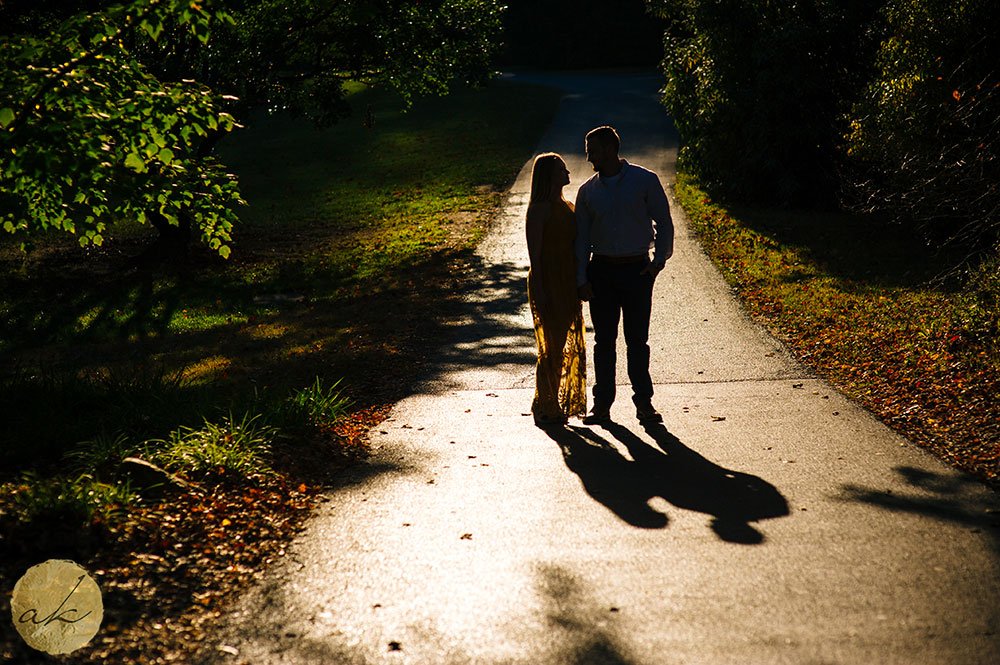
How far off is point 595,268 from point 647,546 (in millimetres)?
2620

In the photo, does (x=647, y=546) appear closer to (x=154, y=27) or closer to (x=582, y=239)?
(x=582, y=239)

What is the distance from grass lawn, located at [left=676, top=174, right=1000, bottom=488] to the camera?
654 cm

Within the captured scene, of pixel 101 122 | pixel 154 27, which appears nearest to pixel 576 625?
pixel 101 122

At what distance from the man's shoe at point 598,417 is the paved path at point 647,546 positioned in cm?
12

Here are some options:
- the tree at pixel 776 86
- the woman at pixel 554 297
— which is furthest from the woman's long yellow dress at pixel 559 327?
the tree at pixel 776 86

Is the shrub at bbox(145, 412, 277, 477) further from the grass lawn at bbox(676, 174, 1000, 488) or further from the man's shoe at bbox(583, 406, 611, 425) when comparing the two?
the grass lawn at bbox(676, 174, 1000, 488)

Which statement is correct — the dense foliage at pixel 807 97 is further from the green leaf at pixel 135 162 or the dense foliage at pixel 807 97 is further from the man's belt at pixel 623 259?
the green leaf at pixel 135 162

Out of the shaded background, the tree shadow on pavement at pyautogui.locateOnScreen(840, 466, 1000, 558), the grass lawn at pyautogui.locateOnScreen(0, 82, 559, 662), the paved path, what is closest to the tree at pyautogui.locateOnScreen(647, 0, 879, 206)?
the grass lawn at pyautogui.locateOnScreen(0, 82, 559, 662)

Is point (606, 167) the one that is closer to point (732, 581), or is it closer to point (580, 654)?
point (732, 581)

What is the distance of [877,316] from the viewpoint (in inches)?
387

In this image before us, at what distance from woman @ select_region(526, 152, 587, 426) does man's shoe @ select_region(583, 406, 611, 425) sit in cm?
8

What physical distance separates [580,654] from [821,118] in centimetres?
1569

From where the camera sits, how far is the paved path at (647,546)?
12.1ft

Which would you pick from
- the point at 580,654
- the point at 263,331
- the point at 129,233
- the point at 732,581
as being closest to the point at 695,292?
the point at 263,331
